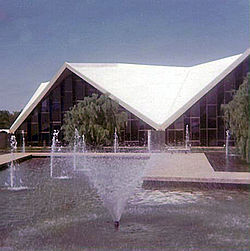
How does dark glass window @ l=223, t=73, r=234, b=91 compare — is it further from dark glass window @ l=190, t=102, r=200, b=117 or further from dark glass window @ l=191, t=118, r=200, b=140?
dark glass window @ l=191, t=118, r=200, b=140

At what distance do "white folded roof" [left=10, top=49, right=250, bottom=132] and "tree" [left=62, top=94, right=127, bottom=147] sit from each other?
4.04 ft

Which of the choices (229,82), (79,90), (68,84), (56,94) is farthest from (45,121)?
(229,82)

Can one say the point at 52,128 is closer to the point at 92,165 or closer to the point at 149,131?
the point at 149,131

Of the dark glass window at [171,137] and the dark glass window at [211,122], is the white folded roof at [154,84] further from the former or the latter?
the dark glass window at [211,122]

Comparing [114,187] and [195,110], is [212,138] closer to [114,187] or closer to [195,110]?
[195,110]

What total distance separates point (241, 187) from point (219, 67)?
14178mm

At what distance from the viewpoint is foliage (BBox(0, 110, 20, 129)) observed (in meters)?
36.8

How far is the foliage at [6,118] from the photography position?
121 feet

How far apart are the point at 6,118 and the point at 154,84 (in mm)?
19350

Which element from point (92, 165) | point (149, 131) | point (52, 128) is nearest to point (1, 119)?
point (52, 128)

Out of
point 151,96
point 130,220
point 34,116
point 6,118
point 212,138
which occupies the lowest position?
point 130,220

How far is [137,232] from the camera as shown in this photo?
5055 mm

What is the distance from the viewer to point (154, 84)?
22.6m

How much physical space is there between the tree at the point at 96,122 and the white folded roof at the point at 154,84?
1232 millimetres
